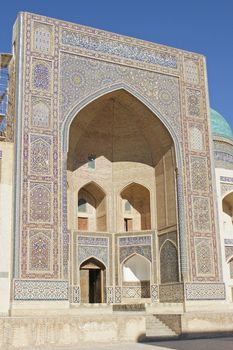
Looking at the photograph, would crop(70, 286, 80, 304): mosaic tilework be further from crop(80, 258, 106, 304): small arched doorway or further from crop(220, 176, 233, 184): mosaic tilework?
crop(220, 176, 233, 184): mosaic tilework

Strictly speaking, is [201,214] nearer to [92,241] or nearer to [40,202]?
[92,241]

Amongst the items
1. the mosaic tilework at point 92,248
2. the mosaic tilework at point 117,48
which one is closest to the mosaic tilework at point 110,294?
the mosaic tilework at point 92,248

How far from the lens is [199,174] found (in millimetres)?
12812

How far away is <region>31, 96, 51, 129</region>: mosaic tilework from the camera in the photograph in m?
11.3

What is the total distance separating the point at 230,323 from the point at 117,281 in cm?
368

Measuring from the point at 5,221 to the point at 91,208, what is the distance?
4087 mm

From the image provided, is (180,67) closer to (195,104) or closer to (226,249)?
(195,104)

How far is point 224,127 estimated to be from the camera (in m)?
18.8

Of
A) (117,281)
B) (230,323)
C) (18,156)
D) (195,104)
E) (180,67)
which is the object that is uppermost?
(180,67)

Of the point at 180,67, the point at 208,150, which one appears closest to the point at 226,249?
the point at 208,150

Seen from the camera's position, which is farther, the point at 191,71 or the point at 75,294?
the point at 191,71

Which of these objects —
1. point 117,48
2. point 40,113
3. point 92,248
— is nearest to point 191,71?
point 117,48

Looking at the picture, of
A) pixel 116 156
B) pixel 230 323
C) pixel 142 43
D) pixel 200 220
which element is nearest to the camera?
pixel 230 323

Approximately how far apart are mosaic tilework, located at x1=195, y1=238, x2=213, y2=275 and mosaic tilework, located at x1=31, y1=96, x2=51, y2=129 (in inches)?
179
